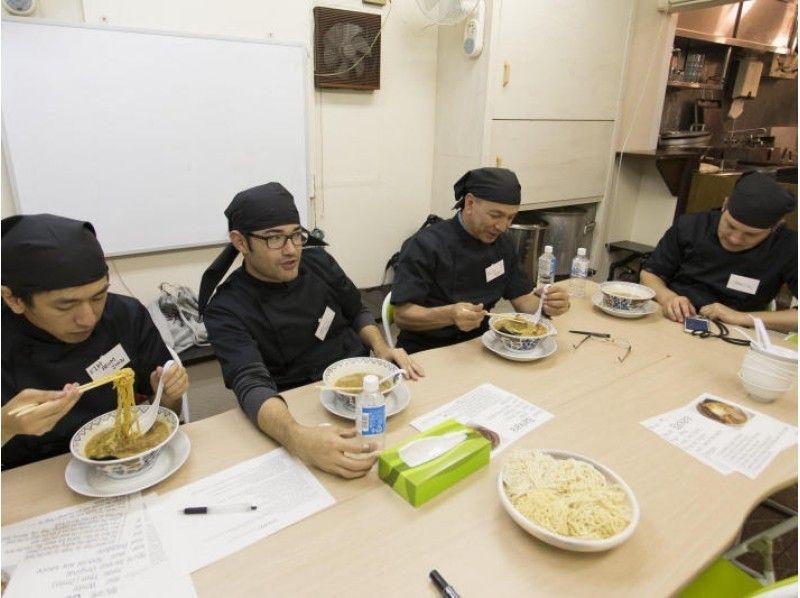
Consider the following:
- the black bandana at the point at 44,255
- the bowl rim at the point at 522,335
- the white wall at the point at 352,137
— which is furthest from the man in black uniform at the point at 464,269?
the white wall at the point at 352,137

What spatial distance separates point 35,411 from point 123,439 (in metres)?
0.21

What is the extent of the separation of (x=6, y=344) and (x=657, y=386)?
6.12 feet

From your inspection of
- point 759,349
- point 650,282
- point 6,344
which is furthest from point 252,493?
point 650,282

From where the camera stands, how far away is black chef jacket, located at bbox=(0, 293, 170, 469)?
127cm

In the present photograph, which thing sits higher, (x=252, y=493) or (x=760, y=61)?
(x=760, y=61)

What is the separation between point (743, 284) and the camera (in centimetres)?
234

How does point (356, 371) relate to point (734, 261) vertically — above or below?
below

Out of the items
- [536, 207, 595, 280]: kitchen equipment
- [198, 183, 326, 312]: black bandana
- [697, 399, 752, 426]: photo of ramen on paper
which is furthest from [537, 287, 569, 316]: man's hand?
[536, 207, 595, 280]: kitchen equipment

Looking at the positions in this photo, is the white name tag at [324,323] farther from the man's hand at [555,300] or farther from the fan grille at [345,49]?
the fan grille at [345,49]

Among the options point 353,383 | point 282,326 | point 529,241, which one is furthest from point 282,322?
point 529,241

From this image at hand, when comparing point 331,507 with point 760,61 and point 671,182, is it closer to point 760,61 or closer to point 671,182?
point 671,182

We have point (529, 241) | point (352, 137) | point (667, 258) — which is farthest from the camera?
A: point (529, 241)

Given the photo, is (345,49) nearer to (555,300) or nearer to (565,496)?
(555,300)

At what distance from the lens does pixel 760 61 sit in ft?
17.5
